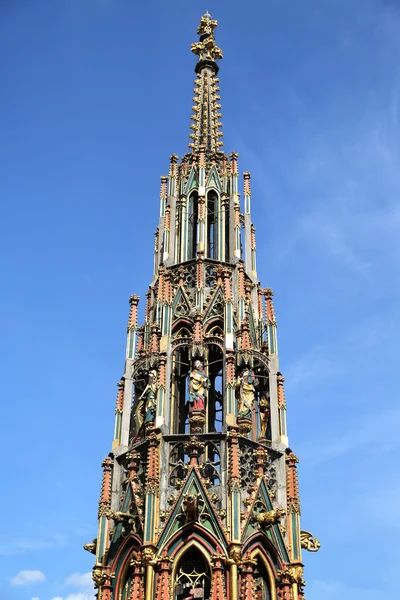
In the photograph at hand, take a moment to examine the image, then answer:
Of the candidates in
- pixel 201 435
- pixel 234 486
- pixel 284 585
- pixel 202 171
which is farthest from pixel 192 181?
pixel 284 585

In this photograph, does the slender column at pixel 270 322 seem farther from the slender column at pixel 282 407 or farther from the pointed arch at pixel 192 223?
the pointed arch at pixel 192 223

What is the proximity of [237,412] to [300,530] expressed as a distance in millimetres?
4566

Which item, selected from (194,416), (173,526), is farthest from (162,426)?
(173,526)

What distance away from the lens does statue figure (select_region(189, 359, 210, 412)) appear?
34.8 m

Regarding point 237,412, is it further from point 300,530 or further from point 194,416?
point 300,530

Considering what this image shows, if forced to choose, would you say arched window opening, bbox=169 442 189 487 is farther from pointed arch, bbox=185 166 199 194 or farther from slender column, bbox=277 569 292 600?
pointed arch, bbox=185 166 199 194

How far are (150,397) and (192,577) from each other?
6.78m

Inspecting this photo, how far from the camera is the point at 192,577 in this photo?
31516mm

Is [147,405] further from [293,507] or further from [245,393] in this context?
[293,507]

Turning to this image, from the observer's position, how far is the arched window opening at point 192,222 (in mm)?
40906

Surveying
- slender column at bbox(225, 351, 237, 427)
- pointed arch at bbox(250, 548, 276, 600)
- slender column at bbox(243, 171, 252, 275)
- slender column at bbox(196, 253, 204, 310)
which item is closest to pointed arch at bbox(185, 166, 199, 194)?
slender column at bbox(243, 171, 252, 275)

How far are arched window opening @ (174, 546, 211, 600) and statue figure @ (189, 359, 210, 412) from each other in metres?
5.26

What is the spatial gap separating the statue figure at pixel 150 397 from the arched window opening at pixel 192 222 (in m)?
6.68

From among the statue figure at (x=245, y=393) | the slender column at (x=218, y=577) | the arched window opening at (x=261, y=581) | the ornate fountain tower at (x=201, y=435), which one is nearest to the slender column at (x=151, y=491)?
the ornate fountain tower at (x=201, y=435)
